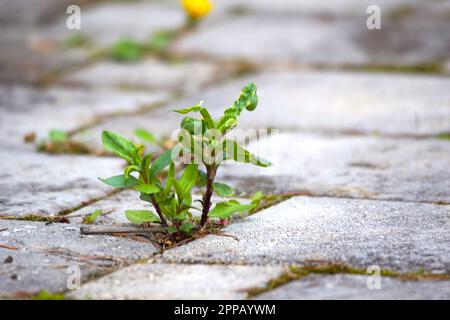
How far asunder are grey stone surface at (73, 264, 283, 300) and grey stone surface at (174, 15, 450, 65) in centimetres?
233

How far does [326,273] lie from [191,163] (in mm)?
394

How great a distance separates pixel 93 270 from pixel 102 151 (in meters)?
1.04

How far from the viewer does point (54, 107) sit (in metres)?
3.12

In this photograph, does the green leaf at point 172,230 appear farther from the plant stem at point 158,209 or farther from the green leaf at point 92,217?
the green leaf at point 92,217

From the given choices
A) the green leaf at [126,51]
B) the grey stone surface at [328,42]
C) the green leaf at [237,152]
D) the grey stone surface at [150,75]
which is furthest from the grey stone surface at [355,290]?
the green leaf at [126,51]

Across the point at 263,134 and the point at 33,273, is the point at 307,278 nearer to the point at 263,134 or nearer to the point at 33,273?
the point at 33,273

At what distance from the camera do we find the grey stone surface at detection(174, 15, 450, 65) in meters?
3.66

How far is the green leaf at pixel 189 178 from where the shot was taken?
165 centimetres

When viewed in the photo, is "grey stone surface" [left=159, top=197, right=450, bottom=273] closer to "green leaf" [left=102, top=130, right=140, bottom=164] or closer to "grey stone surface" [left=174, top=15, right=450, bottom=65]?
"green leaf" [left=102, top=130, right=140, bottom=164]

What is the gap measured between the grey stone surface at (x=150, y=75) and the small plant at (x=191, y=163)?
1.71 metres

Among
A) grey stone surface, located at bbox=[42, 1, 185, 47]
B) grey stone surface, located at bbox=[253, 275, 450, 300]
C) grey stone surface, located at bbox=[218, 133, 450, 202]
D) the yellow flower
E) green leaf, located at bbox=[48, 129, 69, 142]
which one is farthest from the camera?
grey stone surface, located at bbox=[42, 1, 185, 47]

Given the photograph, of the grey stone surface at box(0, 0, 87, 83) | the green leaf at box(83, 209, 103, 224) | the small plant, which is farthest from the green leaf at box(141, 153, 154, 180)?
the grey stone surface at box(0, 0, 87, 83)

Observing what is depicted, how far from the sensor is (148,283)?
142 cm
